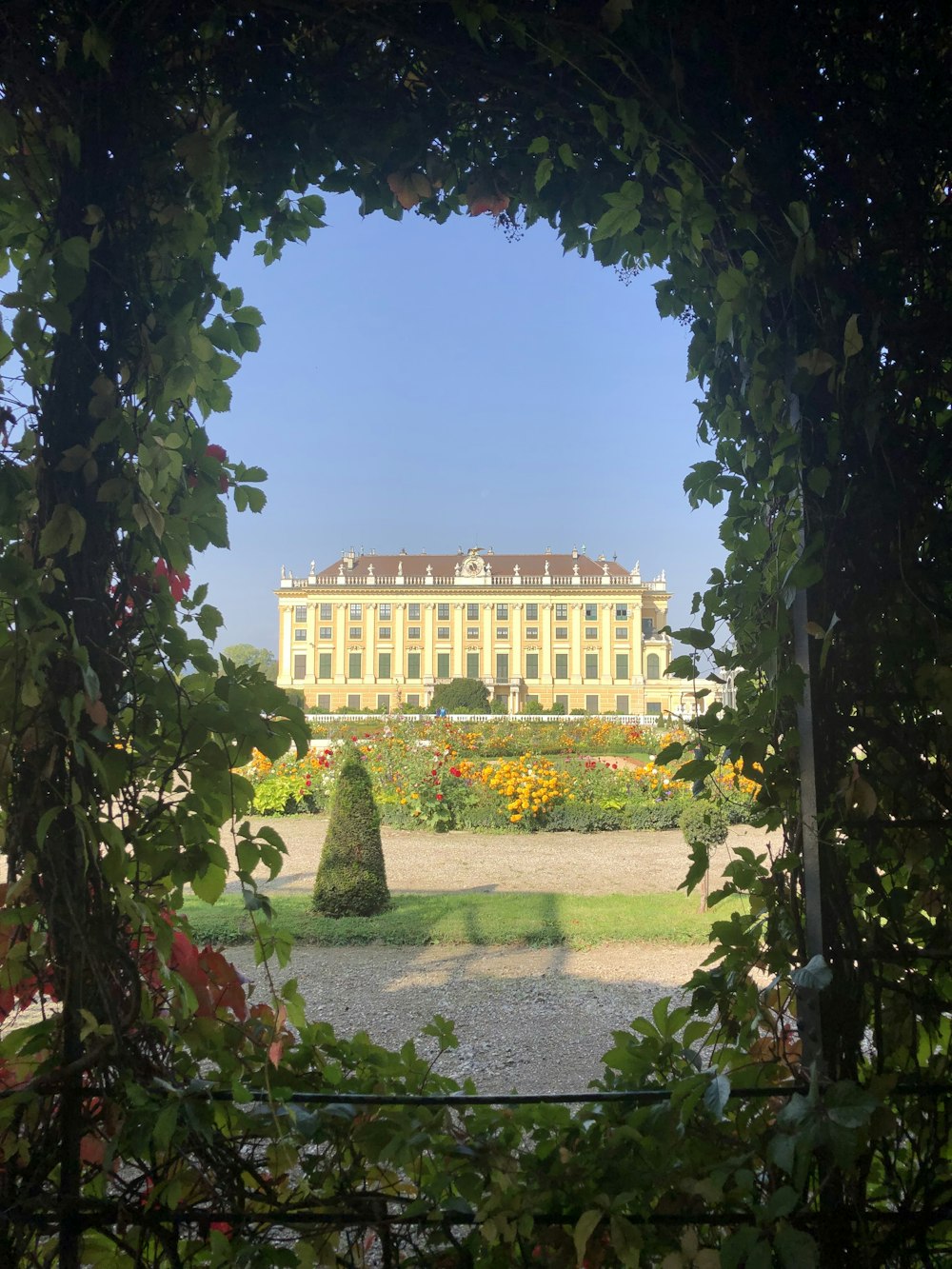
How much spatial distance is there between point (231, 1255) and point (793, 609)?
101 centimetres

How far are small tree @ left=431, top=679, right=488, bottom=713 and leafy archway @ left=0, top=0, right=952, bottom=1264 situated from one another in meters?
32.1

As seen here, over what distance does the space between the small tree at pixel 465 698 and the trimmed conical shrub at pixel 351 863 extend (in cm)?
2723

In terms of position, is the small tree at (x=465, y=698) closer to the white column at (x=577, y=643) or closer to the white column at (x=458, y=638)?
the white column at (x=458, y=638)

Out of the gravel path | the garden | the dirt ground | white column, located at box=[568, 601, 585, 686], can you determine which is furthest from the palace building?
the gravel path

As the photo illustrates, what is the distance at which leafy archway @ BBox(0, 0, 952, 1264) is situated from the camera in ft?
3.33

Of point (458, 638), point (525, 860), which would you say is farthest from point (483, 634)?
point (525, 860)

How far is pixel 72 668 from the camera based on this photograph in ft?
3.38

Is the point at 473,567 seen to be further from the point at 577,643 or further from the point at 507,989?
the point at 507,989

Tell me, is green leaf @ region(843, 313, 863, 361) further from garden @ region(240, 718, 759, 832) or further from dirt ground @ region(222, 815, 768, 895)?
garden @ region(240, 718, 759, 832)

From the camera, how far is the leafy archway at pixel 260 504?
1014 millimetres

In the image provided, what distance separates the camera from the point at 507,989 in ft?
13.7

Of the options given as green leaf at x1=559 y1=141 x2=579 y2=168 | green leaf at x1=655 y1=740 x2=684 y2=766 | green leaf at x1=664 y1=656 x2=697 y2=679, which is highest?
green leaf at x1=559 y1=141 x2=579 y2=168

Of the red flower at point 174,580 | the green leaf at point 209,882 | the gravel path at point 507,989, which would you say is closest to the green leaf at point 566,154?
the red flower at point 174,580

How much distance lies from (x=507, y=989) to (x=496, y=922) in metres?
1.13
